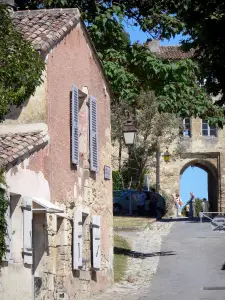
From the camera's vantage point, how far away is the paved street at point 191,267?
18.7 metres

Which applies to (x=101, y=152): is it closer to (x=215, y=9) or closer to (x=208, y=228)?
(x=215, y=9)

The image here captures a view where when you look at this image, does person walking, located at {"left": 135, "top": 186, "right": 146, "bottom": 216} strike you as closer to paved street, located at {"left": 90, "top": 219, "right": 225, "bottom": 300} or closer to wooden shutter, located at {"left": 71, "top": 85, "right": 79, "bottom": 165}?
paved street, located at {"left": 90, "top": 219, "right": 225, "bottom": 300}

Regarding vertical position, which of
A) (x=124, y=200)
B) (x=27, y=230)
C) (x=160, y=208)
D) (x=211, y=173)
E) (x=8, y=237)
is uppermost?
(x=211, y=173)

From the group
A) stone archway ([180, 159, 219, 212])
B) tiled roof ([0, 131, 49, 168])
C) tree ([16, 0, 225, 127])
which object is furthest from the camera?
stone archway ([180, 159, 219, 212])

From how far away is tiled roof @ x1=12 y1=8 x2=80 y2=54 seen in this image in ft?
54.4

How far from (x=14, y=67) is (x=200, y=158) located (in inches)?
1702

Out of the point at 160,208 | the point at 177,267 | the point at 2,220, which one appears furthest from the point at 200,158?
the point at 2,220

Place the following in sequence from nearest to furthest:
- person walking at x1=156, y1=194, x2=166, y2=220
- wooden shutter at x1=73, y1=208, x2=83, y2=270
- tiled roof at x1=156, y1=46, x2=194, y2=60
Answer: wooden shutter at x1=73, y1=208, x2=83, y2=270
person walking at x1=156, y1=194, x2=166, y2=220
tiled roof at x1=156, y1=46, x2=194, y2=60

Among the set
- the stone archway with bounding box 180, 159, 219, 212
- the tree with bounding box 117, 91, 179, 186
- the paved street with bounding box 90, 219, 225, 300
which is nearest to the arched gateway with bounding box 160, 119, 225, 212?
the stone archway with bounding box 180, 159, 219, 212

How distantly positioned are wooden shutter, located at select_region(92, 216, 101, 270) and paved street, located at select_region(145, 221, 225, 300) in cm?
132

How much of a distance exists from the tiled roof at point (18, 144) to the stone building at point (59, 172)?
0.02 meters

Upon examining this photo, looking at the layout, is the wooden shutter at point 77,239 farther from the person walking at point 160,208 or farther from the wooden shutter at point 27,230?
the person walking at point 160,208

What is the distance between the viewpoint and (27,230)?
14945 millimetres

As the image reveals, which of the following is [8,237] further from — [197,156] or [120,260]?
[197,156]
